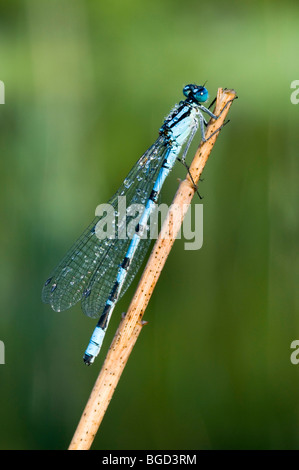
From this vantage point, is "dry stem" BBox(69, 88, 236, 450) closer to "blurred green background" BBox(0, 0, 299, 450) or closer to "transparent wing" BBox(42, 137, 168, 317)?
"transparent wing" BBox(42, 137, 168, 317)

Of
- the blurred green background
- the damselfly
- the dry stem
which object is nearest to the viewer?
the dry stem

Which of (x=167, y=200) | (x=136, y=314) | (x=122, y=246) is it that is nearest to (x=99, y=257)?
(x=122, y=246)

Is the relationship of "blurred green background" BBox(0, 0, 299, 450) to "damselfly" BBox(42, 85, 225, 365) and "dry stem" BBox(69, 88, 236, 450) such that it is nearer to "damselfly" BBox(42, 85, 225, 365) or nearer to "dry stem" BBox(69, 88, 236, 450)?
"damselfly" BBox(42, 85, 225, 365)

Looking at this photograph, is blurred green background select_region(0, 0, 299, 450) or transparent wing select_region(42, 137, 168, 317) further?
blurred green background select_region(0, 0, 299, 450)

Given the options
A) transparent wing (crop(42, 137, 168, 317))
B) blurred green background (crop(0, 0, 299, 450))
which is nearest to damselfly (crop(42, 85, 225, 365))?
transparent wing (crop(42, 137, 168, 317))

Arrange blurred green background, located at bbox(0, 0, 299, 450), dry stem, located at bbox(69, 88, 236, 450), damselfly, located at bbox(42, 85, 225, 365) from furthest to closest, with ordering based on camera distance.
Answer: blurred green background, located at bbox(0, 0, 299, 450) → damselfly, located at bbox(42, 85, 225, 365) → dry stem, located at bbox(69, 88, 236, 450)

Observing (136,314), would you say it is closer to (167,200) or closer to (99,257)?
(99,257)
